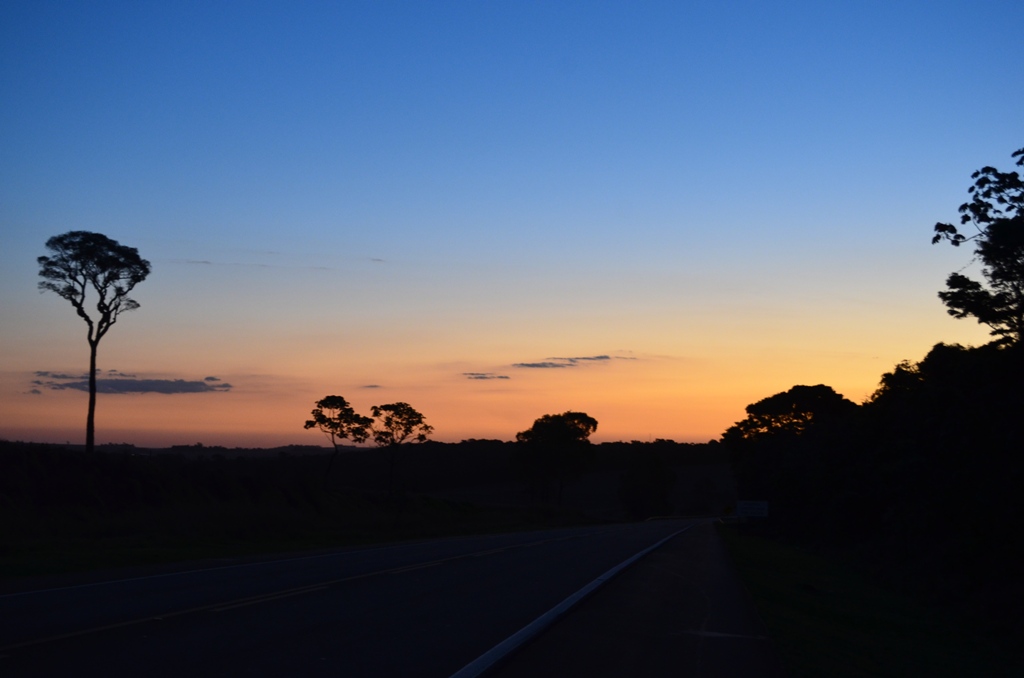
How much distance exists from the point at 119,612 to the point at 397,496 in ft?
192

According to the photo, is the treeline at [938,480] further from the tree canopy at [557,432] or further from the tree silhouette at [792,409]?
the tree canopy at [557,432]

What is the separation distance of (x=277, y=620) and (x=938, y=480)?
82.4 feet

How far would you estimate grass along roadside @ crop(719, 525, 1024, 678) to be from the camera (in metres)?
11.8

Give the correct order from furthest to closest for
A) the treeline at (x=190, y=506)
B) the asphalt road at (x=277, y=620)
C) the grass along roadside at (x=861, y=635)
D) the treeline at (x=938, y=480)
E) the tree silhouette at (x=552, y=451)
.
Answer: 1. the tree silhouette at (x=552, y=451)
2. the treeline at (x=190, y=506)
3. the treeline at (x=938, y=480)
4. the grass along roadside at (x=861, y=635)
5. the asphalt road at (x=277, y=620)

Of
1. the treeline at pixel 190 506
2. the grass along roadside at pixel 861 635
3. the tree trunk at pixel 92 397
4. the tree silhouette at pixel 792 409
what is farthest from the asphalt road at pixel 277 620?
the tree silhouette at pixel 792 409

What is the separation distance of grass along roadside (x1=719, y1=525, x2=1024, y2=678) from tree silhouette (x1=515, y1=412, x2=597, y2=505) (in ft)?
257

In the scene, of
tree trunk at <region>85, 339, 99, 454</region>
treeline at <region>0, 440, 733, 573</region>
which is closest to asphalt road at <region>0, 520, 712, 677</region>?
treeline at <region>0, 440, 733, 573</region>

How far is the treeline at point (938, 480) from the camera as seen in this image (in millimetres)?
24344

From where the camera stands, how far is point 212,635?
992cm

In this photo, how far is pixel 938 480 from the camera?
29578 millimetres

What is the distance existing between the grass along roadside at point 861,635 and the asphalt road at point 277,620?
3.62 m

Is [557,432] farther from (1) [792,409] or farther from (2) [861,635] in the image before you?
(2) [861,635]

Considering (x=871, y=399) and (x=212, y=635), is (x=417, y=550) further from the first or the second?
(x=871, y=399)

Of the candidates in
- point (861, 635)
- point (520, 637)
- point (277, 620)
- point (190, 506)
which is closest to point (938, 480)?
point (861, 635)
